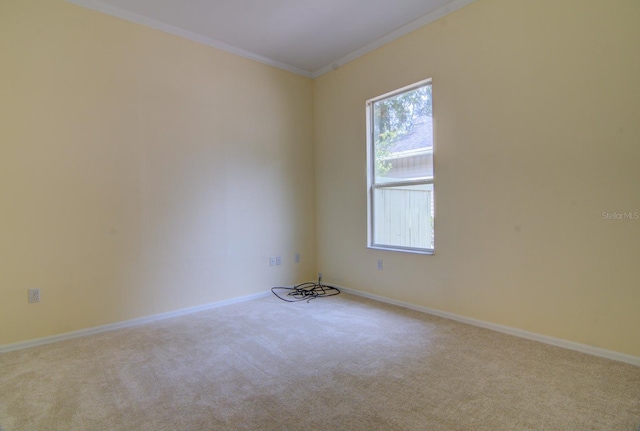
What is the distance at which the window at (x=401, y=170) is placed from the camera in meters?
3.41

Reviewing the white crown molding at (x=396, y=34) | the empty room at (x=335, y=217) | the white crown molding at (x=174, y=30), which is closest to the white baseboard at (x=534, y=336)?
the empty room at (x=335, y=217)

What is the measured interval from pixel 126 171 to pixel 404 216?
288cm

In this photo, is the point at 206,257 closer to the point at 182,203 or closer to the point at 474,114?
the point at 182,203

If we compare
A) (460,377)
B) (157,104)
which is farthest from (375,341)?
(157,104)

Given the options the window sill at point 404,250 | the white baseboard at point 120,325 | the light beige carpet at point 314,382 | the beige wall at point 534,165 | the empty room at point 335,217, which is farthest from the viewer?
the window sill at point 404,250

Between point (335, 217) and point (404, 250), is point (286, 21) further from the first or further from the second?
point (404, 250)

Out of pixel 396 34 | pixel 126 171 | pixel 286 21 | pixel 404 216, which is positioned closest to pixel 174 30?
pixel 286 21

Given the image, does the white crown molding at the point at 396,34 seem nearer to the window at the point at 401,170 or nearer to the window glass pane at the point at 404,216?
the window at the point at 401,170

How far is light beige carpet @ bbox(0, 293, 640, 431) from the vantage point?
170 cm

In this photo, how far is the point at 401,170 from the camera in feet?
12.2

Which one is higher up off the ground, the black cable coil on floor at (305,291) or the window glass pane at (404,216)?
the window glass pane at (404,216)

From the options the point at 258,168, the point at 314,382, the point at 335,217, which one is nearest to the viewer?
the point at 314,382

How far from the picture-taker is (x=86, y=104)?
9.71ft

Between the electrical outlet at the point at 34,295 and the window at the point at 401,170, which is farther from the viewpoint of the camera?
the window at the point at 401,170
